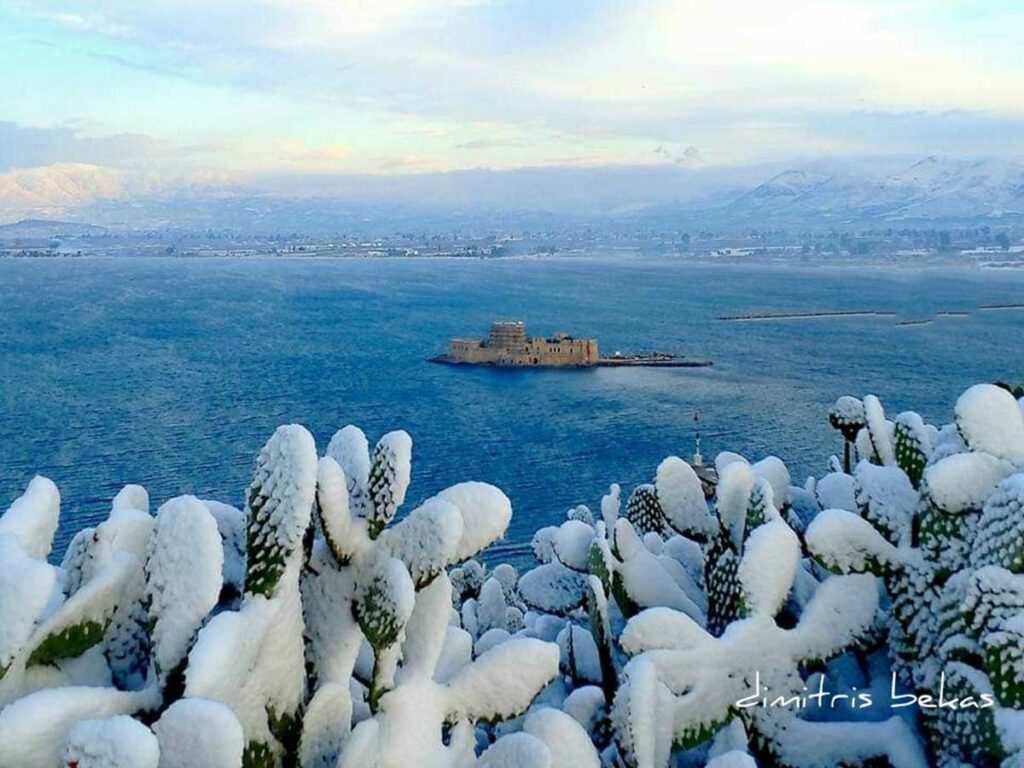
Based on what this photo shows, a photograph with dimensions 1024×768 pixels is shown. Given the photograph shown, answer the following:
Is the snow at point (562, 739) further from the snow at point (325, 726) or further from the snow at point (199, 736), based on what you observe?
the snow at point (199, 736)

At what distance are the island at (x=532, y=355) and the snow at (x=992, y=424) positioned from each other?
31096 mm

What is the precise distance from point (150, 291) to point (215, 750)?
57.7 metres

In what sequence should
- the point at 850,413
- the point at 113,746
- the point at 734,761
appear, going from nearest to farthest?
1. the point at 113,746
2. the point at 734,761
3. the point at 850,413

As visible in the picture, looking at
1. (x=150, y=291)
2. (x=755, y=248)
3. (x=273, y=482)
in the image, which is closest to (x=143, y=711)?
(x=273, y=482)

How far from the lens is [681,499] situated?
3004mm

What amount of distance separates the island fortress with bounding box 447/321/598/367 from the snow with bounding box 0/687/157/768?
32.1 meters

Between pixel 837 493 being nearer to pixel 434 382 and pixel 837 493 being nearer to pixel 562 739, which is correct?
pixel 562 739

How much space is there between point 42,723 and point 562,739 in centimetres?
99

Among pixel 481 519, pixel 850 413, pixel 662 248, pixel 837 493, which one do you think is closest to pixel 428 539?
pixel 481 519

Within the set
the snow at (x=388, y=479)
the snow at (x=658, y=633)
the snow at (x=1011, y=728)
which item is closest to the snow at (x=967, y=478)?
the snow at (x=1011, y=728)

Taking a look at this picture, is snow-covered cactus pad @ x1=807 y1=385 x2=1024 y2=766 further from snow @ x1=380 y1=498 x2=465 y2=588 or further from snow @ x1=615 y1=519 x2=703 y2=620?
snow @ x1=380 y1=498 x2=465 y2=588

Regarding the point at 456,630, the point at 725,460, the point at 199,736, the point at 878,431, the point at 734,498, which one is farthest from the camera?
the point at 725,460

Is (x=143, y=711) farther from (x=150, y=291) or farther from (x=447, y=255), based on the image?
(x=447, y=255)

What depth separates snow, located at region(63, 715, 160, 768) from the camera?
1288mm
